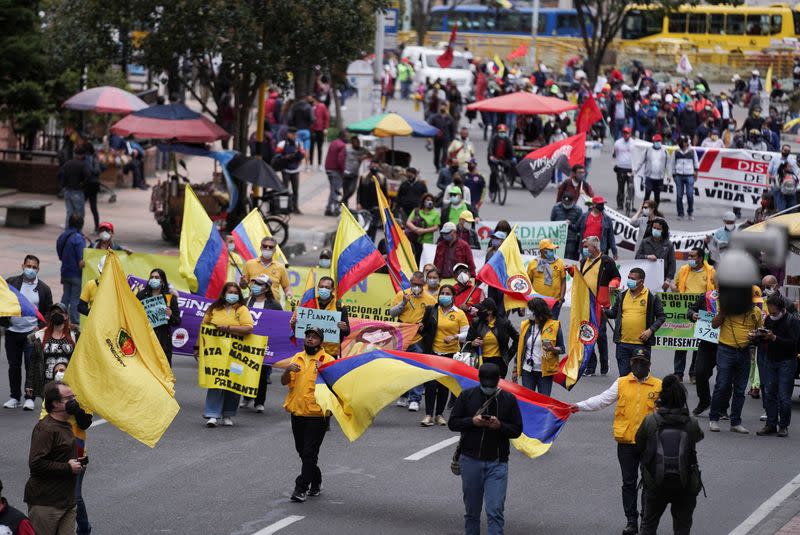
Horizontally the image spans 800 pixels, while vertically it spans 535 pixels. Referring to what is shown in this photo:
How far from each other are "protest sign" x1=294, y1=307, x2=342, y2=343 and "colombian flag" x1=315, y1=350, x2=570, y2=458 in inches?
81.9

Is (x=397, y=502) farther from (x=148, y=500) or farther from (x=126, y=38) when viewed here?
(x=126, y=38)

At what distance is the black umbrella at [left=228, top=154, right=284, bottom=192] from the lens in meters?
25.4

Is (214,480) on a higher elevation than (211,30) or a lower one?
lower

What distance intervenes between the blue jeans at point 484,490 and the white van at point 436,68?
4601 centimetres

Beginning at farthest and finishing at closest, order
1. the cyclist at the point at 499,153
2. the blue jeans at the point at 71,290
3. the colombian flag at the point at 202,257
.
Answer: the cyclist at the point at 499,153 → the blue jeans at the point at 71,290 → the colombian flag at the point at 202,257

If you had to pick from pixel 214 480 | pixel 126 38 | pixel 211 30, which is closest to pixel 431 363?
pixel 214 480

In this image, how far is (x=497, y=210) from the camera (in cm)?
3134

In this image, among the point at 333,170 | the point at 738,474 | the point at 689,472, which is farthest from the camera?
the point at 333,170

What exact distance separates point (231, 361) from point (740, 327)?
5140mm

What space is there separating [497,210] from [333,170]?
3.79m

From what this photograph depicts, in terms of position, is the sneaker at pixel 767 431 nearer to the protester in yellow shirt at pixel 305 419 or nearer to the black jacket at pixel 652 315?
the black jacket at pixel 652 315

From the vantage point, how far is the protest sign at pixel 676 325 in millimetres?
16391

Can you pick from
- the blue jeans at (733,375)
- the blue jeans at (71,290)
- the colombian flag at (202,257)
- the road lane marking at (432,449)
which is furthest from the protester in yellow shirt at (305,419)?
the blue jeans at (71,290)

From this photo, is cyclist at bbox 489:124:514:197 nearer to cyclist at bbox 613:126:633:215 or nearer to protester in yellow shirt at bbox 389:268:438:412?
cyclist at bbox 613:126:633:215
